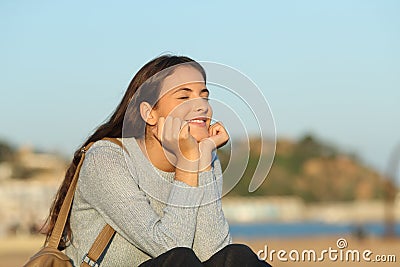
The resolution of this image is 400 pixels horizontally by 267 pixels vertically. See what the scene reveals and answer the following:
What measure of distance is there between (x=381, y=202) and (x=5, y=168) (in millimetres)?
27777

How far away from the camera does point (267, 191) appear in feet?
228

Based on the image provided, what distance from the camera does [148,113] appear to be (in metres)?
3.55

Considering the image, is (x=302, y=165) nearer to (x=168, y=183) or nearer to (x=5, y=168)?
(x=5, y=168)

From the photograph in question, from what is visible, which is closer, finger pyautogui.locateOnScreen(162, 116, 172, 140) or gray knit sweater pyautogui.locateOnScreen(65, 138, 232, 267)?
gray knit sweater pyautogui.locateOnScreen(65, 138, 232, 267)

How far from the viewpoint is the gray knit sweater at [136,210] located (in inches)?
130

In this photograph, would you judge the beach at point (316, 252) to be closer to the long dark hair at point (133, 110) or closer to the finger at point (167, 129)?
the long dark hair at point (133, 110)

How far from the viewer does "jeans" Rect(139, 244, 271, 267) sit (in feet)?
9.66

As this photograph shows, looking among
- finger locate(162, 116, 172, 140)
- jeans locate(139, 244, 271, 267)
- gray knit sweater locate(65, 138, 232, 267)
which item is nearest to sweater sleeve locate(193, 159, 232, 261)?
gray knit sweater locate(65, 138, 232, 267)

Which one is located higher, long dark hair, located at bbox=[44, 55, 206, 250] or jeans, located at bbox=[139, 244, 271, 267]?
long dark hair, located at bbox=[44, 55, 206, 250]

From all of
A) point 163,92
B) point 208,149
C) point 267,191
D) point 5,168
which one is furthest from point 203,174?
point 267,191

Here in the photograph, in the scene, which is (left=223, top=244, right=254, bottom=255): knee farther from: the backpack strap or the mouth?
the mouth

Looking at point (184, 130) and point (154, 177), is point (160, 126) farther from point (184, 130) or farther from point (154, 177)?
point (154, 177)

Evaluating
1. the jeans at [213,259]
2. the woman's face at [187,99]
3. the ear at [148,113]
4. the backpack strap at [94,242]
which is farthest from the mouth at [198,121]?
the jeans at [213,259]

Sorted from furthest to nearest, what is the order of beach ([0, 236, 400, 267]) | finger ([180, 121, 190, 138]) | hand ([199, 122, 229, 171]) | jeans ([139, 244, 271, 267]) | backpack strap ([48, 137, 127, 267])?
beach ([0, 236, 400, 267])
hand ([199, 122, 229, 171])
finger ([180, 121, 190, 138])
backpack strap ([48, 137, 127, 267])
jeans ([139, 244, 271, 267])
